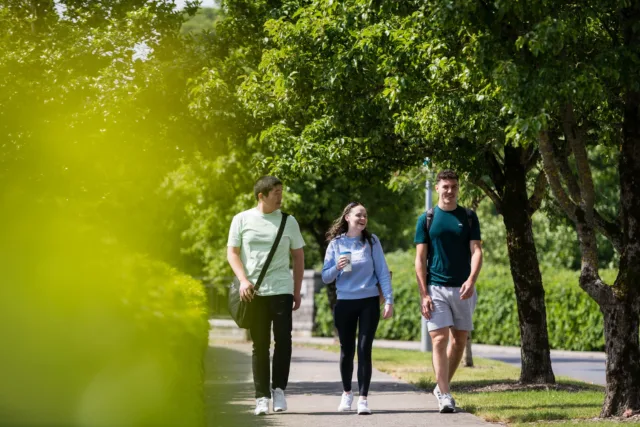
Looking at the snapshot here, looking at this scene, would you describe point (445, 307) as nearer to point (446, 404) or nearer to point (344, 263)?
point (446, 404)

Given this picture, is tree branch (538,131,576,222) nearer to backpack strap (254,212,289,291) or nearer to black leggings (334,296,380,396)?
black leggings (334,296,380,396)

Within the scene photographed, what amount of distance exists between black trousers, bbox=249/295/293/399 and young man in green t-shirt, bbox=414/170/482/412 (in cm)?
119

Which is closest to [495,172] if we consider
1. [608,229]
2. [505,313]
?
[608,229]

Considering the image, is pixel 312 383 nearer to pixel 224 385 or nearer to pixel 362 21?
pixel 224 385

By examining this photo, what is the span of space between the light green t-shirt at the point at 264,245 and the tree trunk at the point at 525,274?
463cm

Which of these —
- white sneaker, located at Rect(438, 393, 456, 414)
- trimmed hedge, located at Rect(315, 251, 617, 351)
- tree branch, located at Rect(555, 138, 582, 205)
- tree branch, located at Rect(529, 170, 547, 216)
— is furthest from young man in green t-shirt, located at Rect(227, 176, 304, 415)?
trimmed hedge, located at Rect(315, 251, 617, 351)

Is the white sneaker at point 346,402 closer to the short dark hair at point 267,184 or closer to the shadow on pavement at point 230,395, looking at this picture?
the shadow on pavement at point 230,395

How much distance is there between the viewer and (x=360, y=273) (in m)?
9.77

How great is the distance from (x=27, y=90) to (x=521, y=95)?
5.15 metres

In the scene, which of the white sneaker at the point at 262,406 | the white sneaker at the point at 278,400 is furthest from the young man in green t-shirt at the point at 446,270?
the white sneaker at the point at 262,406

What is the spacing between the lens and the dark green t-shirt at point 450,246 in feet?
32.0

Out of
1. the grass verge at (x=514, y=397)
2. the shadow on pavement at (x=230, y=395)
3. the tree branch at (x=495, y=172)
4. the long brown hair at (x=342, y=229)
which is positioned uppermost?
the tree branch at (x=495, y=172)

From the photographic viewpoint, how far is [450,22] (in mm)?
8609

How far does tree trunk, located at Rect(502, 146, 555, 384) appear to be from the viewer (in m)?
13.5
